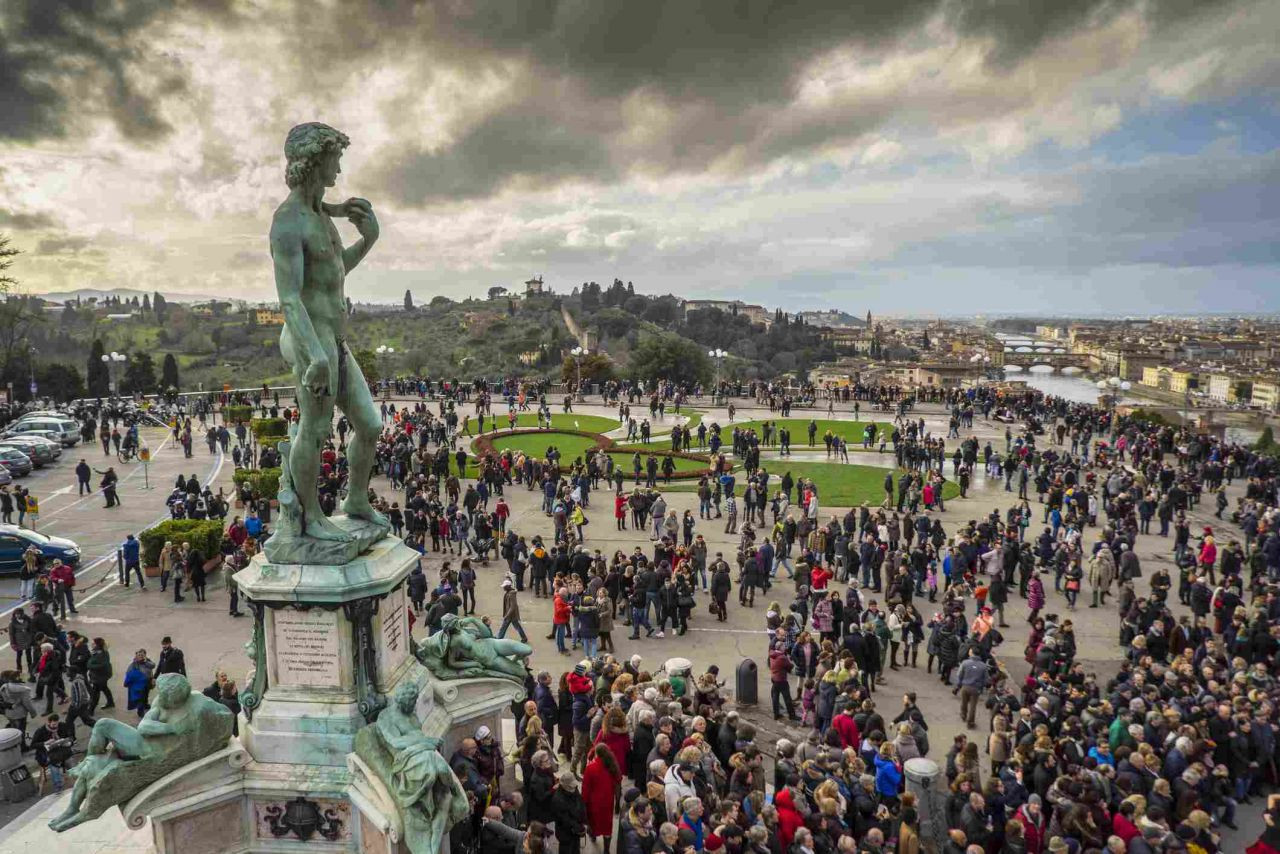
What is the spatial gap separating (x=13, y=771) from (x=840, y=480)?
2312 centimetres

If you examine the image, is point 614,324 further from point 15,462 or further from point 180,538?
point 180,538

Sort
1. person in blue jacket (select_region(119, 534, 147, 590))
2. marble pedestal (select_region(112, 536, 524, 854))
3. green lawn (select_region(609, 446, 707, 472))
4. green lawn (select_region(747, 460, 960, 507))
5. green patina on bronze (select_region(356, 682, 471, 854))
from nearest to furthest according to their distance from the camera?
green patina on bronze (select_region(356, 682, 471, 854))
marble pedestal (select_region(112, 536, 524, 854))
person in blue jacket (select_region(119, 534, 147, 590))
green lawn (select_region(747, 460, 960, 507))
green lawn (select_region(609, 446, 707, 472))

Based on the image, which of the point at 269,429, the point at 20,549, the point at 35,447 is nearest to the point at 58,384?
the point at 35,447

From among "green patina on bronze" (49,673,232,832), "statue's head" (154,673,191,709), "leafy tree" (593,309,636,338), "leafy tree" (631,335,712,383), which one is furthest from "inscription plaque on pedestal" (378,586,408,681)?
"leafy tree" (593,309,636,338)

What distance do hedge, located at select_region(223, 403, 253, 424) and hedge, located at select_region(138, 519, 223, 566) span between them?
1947 cm

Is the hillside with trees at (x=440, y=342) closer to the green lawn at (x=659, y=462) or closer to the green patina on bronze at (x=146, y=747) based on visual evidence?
the green lawn at (x=659, y=462)

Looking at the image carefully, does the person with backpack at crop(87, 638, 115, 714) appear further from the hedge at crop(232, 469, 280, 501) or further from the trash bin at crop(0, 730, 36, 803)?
the hedge at crop(232, 469, 280, 501)

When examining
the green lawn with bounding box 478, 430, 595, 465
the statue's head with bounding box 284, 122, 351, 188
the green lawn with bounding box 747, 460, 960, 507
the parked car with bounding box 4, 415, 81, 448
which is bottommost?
the green lawn with bounding box 747, 460, 960, 507

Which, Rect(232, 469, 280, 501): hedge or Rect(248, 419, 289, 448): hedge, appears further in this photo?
Rect(248, 419, 289, 448): hedge

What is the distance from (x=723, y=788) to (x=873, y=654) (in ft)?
14.6

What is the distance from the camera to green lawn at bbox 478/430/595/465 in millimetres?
31969

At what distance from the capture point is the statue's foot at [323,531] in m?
6.99

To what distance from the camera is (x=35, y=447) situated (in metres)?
28.5

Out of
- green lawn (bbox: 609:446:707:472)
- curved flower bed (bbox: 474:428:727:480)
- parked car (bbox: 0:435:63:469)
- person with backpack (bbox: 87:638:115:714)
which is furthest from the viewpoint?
green lawn (bbox: 609:446:707:472)
